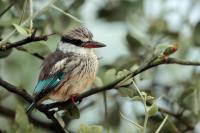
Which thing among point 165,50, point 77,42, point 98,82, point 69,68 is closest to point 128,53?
point 77,42

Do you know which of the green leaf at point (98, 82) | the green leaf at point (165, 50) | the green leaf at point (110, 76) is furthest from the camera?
the green leaf at point (98, 82)

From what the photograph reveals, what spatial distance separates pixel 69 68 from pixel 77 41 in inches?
7.3

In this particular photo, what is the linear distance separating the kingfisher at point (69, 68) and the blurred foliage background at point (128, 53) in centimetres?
6

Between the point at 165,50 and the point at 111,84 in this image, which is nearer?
the point at 165,50

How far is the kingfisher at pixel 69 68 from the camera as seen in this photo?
3010 mm

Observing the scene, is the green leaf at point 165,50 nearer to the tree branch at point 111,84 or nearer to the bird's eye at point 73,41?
the tree branch at point 111,84

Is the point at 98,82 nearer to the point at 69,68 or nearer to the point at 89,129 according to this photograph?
the point at 69,68

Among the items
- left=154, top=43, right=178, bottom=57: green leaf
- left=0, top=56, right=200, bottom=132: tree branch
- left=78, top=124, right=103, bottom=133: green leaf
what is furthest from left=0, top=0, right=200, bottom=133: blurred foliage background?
left=154, top=43, right=178, bottom=57: green leaf

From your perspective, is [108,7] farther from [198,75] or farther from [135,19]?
[198,75]

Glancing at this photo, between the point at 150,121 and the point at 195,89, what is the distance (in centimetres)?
28

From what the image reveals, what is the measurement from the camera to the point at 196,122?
3346 millimetres

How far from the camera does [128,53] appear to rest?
3.70m

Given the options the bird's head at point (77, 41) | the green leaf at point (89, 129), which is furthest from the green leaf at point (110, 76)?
the green leaf at point (89, 129)

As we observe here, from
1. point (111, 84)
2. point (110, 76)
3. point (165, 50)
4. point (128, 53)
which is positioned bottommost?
point (128, 53)
